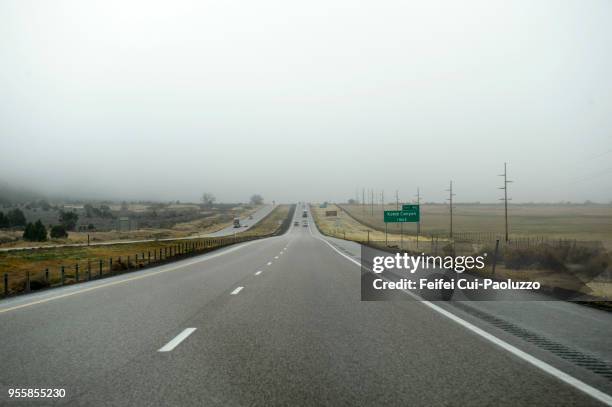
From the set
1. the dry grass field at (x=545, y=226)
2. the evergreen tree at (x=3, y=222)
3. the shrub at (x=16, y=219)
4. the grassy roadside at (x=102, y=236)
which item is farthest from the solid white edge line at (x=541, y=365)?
the shrub at (x=16, y=219)

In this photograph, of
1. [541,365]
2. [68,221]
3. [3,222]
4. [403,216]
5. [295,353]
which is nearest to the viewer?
[541,365]

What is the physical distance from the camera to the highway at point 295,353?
494 centimetres

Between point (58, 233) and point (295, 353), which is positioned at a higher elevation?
point (295, 353)

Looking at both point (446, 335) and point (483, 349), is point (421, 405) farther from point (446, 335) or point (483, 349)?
point (446, 335)

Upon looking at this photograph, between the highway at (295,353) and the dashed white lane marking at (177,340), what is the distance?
0.02m

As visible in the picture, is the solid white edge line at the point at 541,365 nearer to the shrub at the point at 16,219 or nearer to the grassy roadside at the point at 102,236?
the grassy roadside at the point at 102,236

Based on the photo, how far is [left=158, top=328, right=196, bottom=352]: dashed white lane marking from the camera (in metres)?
6.92

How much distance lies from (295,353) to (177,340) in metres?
1.92

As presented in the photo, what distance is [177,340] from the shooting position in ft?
24.5

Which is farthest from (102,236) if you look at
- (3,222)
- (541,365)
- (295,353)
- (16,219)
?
(541,365)

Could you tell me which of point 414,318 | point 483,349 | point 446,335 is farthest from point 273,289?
point 483,349

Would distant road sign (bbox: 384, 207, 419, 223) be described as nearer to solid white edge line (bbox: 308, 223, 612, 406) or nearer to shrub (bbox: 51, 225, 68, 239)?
solid white edge line (bbox: 308, 223, 612, 406)

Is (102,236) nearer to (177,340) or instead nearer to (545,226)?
(545,226)

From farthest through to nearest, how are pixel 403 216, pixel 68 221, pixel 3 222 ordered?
1. pixel 68 221
2. pixel 3 222
3. pixel 403 216
